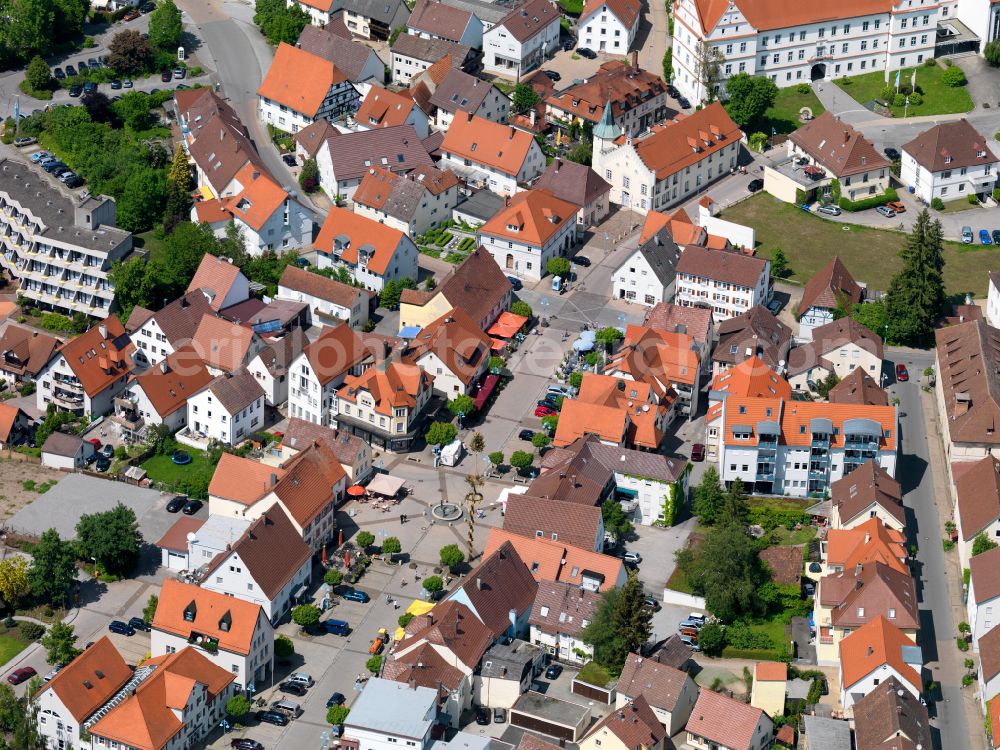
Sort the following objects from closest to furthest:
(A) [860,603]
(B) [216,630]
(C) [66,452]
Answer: (A) [860,603], (B) [216,630], (C) [66,452]

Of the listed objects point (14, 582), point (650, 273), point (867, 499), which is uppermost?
point (867, 499)

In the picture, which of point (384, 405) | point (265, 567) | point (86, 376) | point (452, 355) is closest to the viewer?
point (265, 567)

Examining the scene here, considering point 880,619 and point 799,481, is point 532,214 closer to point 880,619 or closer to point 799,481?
point 799,481

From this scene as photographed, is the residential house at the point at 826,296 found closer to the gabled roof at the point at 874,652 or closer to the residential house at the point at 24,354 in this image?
the gabled roof at the point at 874,652

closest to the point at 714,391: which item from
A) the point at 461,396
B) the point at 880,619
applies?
the point at 461,396

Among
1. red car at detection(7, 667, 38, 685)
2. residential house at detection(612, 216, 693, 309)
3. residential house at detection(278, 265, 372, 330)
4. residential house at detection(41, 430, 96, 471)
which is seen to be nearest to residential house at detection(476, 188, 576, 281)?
residential house at detection(612, 216, 693, 309)

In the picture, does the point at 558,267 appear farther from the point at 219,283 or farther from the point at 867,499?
the point at 867,499

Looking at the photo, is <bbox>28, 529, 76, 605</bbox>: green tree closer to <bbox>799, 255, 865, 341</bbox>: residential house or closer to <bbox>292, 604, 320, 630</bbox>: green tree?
<bbox>292, 604, 320, 630</bbox>: green tree

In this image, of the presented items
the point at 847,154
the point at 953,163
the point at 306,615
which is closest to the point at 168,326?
the point at 306,615

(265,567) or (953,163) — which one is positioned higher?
(953,163)
